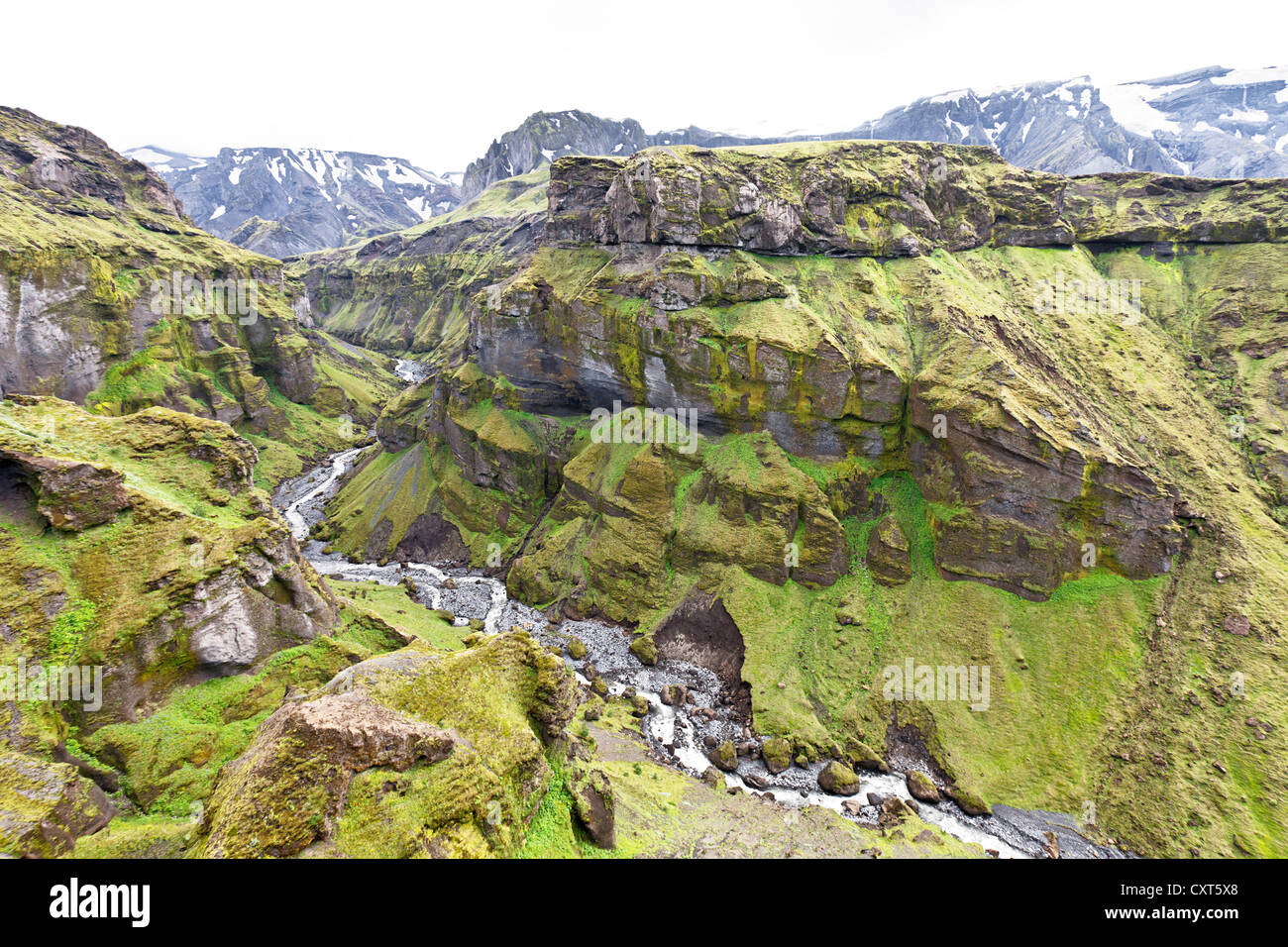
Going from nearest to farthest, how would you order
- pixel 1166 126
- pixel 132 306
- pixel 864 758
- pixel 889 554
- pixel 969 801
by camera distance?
pixel 969 801 < pixel 864 758 < pixel 889 554 < pixel 132 306 < pixel 1166 126

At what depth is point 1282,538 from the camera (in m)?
34.0

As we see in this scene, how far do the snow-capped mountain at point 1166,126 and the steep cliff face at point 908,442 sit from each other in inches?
5744

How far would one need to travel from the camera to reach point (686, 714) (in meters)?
37.2

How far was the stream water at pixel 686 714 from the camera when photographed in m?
28.6

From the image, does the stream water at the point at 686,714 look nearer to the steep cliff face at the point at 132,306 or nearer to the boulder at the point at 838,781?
the boulder at the point at 838,781

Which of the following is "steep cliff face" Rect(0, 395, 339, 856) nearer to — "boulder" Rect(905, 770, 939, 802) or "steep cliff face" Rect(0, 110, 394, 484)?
"boulder" Rect(905, 770, 939, 802)

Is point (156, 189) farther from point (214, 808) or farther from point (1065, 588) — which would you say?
point (1065, 588)

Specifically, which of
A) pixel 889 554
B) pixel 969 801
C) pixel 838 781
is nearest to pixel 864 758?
pixel 838 781

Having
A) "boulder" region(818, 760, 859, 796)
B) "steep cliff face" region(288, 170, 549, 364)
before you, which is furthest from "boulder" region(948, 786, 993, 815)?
"steep cliff face" region(288, 170, 549, 364)

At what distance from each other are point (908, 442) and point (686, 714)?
28.6 metres

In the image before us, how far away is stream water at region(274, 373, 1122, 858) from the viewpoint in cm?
2864

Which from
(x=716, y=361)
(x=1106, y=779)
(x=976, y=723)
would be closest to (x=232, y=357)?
(x=716, y=361)

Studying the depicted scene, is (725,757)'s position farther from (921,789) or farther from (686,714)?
(921,789)

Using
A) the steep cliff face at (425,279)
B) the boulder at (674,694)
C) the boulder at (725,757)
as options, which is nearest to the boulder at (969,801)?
the boulder at (725,757)
